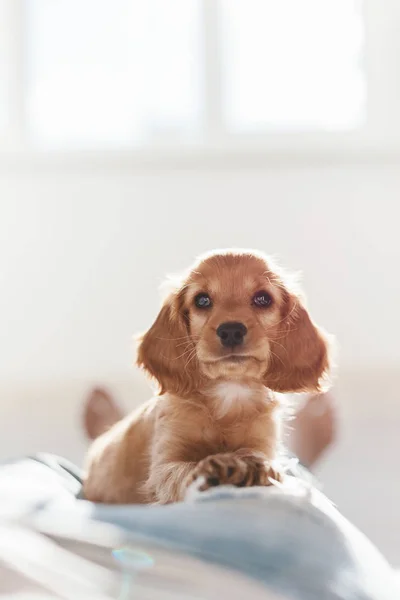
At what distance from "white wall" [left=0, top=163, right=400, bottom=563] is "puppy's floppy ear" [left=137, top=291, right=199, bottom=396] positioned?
6.33 ft

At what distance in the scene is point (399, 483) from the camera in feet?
6.05

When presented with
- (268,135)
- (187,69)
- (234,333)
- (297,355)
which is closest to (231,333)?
(234,333)

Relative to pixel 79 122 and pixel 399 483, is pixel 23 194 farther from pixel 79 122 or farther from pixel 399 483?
pixel 399 483

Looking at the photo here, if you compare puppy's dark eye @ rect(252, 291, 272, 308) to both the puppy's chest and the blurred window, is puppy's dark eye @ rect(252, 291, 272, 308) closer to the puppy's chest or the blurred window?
the puppy's chest

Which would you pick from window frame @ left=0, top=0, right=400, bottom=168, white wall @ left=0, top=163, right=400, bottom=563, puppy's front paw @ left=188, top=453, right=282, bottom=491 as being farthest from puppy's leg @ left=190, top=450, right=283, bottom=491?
window frame @ left=0, top=0, right=400, bottom=168

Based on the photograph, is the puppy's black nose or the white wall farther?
the white wall

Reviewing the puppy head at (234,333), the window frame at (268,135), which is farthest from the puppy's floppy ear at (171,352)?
the window frame at (268,135)

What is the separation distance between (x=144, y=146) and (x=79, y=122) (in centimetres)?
31

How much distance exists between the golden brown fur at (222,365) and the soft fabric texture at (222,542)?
18 cm

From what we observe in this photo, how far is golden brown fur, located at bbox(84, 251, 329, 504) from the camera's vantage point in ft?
2.98

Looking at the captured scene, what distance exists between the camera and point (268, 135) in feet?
10.1

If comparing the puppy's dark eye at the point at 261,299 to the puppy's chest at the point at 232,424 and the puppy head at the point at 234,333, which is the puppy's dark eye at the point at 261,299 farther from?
the puppy's chest at the point at 232,424

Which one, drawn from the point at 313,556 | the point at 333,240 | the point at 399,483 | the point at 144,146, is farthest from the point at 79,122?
the point at 313,556

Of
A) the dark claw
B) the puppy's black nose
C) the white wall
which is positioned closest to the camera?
the dark claw
